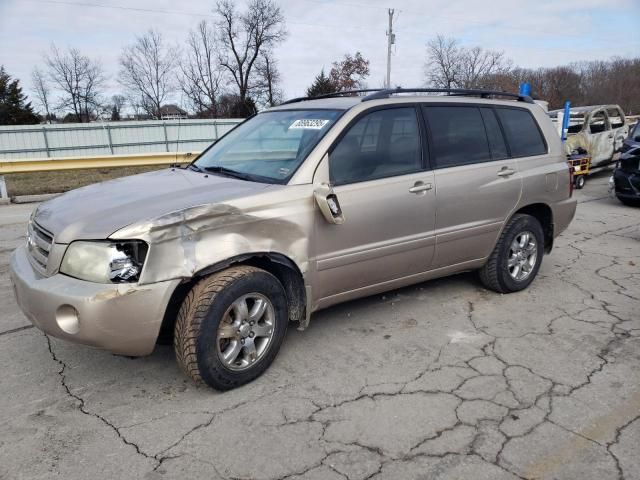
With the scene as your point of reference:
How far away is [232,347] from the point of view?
309 centimetres

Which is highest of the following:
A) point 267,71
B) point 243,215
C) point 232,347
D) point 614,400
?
point 267,71

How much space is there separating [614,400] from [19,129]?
80.1ft

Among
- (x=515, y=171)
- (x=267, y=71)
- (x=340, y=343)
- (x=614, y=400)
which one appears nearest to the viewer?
(x=614, y=400)

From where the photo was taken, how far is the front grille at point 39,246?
9.75 feet

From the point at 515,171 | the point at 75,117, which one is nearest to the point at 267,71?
the point at 75,117

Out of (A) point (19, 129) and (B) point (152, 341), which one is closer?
(B) point (152, 341)

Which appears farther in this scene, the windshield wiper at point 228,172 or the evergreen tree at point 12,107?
the evergreen tree at point 12,107

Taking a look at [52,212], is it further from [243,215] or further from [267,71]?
[267,71]

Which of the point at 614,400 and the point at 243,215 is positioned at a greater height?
the point at 243,215

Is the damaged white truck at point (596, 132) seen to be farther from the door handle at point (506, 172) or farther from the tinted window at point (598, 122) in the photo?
the door handle at point (506, 172)

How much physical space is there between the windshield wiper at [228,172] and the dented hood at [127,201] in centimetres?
8

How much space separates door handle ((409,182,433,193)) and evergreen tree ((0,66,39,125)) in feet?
159

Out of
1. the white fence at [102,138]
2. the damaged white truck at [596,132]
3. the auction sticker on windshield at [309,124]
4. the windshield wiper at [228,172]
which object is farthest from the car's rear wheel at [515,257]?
the white fence at [102,138]

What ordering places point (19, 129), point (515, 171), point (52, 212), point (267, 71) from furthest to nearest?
1. point (267, 71)
2. point (19, 129)
3. point (515, 171)
4. point (52, 212)
